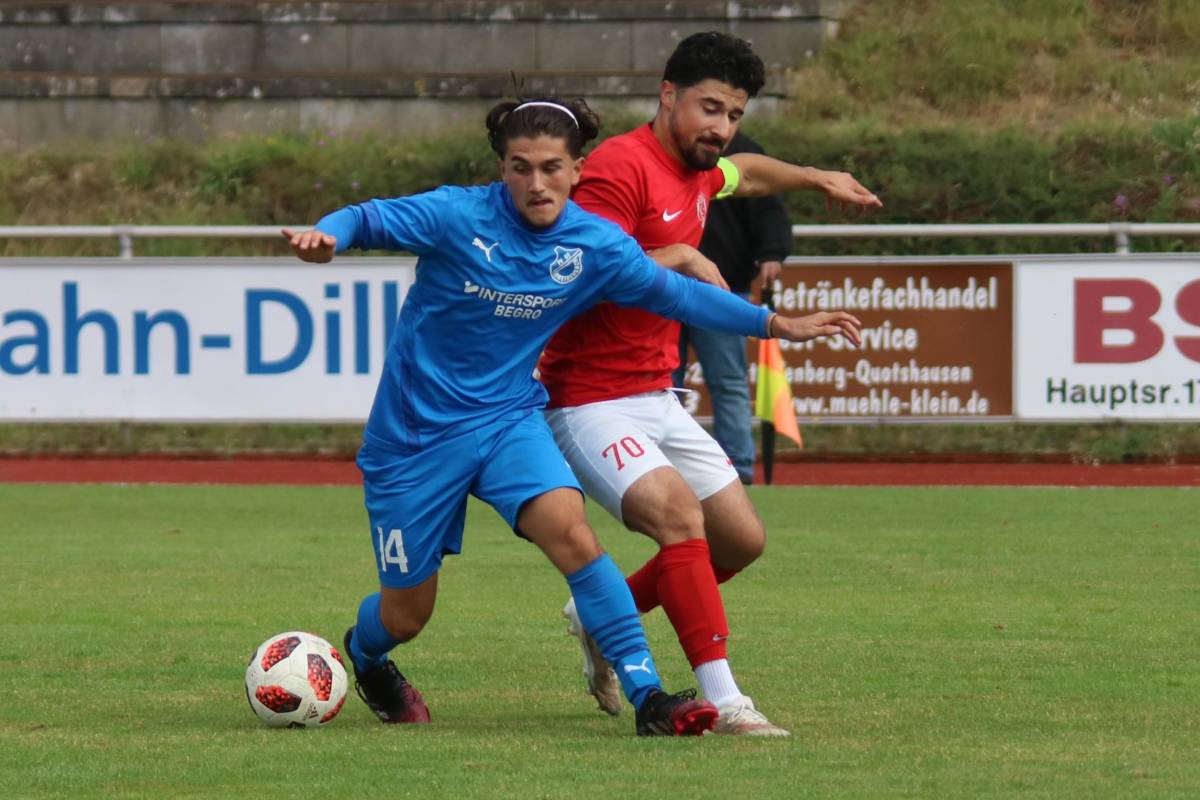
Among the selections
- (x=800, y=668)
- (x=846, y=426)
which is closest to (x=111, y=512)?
(x=846, y=426)

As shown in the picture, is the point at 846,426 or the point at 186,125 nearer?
the point at 846,426

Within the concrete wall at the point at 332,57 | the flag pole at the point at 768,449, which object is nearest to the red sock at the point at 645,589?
the flag pole at the point at 768,449

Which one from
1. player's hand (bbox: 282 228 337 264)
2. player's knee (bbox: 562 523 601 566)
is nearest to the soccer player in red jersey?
player's knee (bbox: 562 523 601 566)

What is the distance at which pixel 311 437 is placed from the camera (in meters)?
16.2

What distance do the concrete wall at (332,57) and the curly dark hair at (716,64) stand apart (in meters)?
14.2

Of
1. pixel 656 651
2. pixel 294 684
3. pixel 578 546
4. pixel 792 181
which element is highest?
pixel 792 181

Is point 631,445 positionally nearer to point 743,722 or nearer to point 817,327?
point 817,327

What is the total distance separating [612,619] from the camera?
5.80 metres

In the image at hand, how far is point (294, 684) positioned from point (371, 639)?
1.04ft

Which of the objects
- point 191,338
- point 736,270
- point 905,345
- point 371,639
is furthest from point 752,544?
point 191,338

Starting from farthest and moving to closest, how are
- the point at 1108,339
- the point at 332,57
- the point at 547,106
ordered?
the point at 332,57 < the point at 1108,339 < the point at 547,106

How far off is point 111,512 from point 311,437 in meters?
3.69

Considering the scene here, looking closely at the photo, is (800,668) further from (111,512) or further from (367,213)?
(111,512)

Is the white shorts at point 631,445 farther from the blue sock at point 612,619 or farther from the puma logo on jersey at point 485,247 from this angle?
the puma logo on jersey at point 485,247
